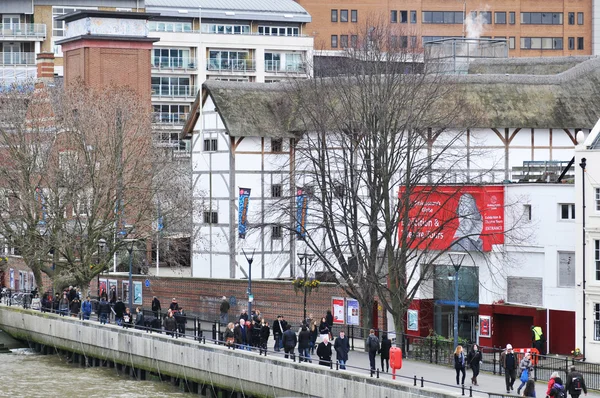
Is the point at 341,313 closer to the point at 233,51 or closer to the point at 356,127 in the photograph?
the point at 356,127

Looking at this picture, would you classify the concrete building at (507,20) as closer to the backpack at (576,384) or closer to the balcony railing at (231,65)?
the balcony railing at (231,65)

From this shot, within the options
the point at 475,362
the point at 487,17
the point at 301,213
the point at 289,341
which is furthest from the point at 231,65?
the point at 475,362

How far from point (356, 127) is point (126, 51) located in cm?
4267

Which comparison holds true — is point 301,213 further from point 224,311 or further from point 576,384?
point 576,384

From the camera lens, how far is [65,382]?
181ft

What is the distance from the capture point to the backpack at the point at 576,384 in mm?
37188

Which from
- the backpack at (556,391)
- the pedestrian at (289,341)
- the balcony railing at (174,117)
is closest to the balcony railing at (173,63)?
the balcony railing at (174,117)

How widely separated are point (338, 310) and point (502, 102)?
1578 cm

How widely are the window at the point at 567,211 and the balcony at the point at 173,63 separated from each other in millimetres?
68815

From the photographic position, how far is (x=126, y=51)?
92625 millimetres

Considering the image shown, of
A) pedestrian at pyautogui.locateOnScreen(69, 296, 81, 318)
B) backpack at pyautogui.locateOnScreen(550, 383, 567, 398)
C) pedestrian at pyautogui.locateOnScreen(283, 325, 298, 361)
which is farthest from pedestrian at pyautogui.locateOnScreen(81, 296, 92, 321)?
backpack at pyautogui.locateOnScreen(550, 383, 567, 398)

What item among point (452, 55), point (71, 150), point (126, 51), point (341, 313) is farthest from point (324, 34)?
point (341, 313)

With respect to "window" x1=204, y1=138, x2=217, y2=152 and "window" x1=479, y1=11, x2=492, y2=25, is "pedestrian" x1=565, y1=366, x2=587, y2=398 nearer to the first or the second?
"window" x1=204, y1=138, x2=217, y2=152

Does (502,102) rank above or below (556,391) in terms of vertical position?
above
